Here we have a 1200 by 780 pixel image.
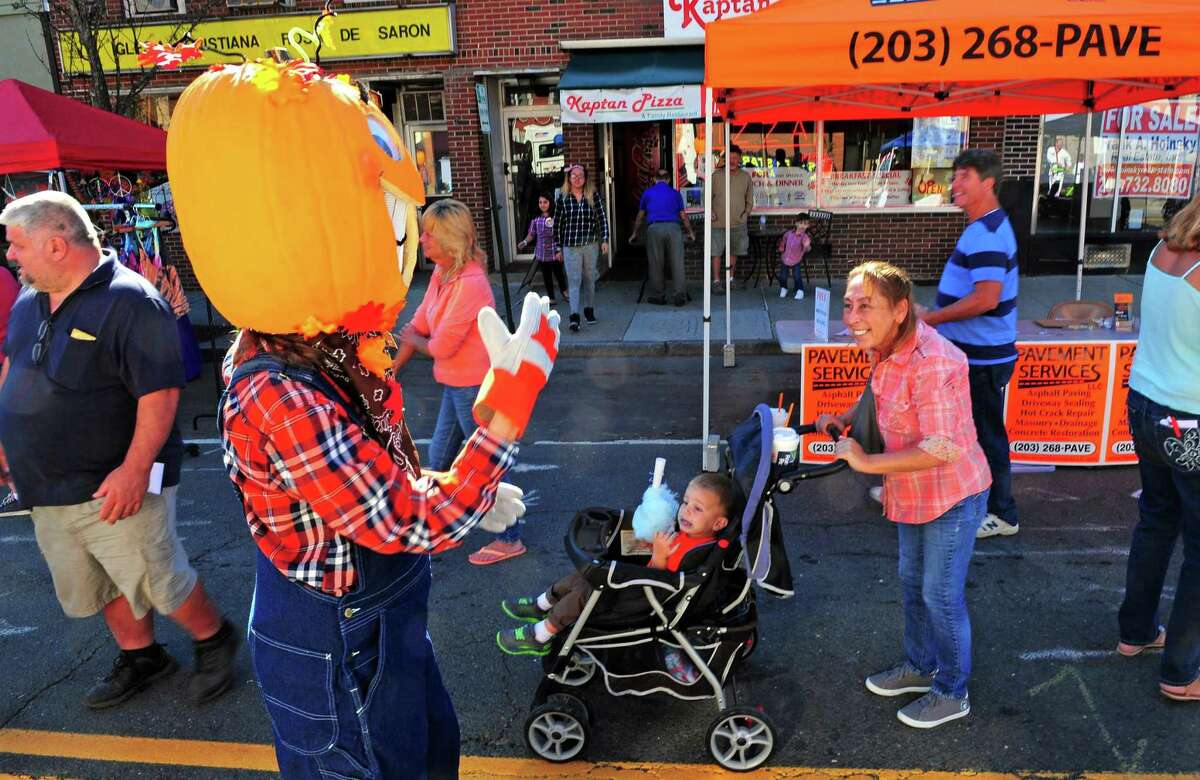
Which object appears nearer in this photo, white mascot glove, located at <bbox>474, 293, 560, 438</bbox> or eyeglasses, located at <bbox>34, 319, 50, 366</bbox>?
white mascot glove, located at <bbox>474, 293, 560, 438</bbox>

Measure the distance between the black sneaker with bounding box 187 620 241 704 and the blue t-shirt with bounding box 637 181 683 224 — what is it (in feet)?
28.3

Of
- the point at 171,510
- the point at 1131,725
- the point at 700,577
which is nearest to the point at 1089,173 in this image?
the point at 1131,725

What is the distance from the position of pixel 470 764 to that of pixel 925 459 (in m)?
1.86

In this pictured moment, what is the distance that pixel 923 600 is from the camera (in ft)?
9.94

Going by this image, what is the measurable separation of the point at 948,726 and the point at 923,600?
0.47m

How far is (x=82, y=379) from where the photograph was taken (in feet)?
9.62

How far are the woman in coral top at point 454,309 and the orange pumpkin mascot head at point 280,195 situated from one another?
224 centimetres

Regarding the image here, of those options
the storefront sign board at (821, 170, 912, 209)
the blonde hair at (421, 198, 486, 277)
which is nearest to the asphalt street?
the blonde hair at (421, 198, 486, 277)

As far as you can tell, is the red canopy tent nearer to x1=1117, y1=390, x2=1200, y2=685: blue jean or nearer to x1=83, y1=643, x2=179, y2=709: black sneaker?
x1=83, y1=643, x2=179, y2=709: black sneaker

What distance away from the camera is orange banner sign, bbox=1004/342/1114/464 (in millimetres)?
5379

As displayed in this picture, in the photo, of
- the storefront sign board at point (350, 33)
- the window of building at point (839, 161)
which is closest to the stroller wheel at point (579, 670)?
the window of building at point (839, 161)

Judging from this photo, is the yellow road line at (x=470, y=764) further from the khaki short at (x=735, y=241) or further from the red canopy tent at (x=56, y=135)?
the khaki short at (x=735, y=241)

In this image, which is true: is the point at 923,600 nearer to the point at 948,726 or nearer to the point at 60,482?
the point at 948,726

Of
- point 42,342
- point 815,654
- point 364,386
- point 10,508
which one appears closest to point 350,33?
point 10,508
